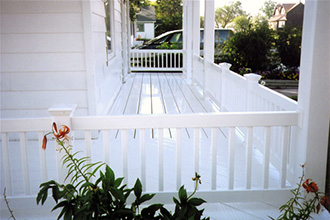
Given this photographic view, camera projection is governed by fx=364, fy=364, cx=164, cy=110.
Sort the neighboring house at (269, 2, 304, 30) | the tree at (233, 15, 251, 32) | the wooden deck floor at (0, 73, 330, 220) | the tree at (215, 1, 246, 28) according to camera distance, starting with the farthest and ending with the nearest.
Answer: the tree at (215, 1, 246, 28) < the tree at (233, 15, 251, 32) < the neighboring house at (269, 2, 304, 30) < the wooden deck floor at (0, 73, 330, 220)

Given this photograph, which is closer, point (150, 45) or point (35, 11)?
point (35, 11)

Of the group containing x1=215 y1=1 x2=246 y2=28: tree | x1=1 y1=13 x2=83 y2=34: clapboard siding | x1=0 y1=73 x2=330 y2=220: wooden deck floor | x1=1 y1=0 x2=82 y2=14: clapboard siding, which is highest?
x1=215 y1=1 x2=246 y2=28: tree

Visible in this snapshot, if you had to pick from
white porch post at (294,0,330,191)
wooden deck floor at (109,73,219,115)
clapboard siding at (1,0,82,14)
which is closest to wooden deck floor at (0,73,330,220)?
wooden deck floor at (109,73,219,115)

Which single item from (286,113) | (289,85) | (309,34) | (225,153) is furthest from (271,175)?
(289,85)

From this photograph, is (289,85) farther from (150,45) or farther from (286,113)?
(150,45)

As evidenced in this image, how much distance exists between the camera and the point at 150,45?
46.0 ft

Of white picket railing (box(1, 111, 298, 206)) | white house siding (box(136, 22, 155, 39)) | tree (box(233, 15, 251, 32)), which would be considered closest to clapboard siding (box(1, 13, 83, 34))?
white picket railing (box(1, 111, 298, 206))

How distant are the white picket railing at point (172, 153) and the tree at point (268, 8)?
5.96m

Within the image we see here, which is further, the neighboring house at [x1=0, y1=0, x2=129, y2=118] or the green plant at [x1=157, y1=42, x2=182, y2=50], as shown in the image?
the green plant at [x1=157, y1=42, x2=182, y2=50]

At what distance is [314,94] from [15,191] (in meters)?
2.35

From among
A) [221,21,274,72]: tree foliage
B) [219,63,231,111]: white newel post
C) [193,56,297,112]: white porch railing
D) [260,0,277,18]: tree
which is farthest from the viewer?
[260,0,277,18]: tree

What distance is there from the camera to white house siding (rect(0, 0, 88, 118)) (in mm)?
4008

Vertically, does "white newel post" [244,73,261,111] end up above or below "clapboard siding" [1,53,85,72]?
below

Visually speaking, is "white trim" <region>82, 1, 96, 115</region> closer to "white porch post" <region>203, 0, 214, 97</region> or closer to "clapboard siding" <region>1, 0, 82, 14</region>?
"clapboard siding" <region>1, 0, 82, 14</region>
